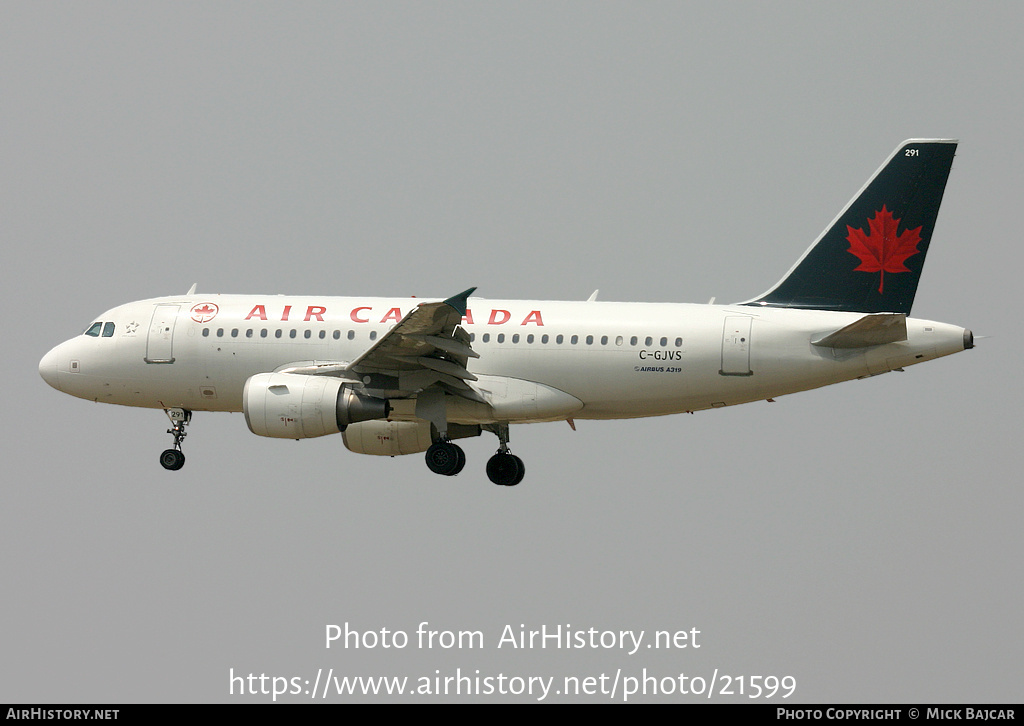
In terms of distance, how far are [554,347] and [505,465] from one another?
4.35 m

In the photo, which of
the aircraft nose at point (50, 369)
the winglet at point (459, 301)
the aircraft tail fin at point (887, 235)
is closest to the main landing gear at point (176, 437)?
the aircraft nose at point (50, 369)

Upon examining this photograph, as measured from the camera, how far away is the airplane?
1462 inches

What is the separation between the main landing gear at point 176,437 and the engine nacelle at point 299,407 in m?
4.68

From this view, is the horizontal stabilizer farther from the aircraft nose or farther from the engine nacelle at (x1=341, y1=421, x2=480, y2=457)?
the aircraft nose

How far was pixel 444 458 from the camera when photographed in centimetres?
3925

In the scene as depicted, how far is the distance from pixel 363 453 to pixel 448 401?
429 centimetres

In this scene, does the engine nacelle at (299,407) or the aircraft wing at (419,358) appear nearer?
the aircraft wing at (419,358)

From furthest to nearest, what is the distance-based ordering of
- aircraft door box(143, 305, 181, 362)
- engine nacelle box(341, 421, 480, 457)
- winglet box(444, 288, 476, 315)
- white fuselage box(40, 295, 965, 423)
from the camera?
engine nacelle box(341, 421, 480, 457)
aircraft door box(143, 305, 181, 362)
white fuselage box(40, 295, 965, 423)
winglet box(444, 288, 476, 315)

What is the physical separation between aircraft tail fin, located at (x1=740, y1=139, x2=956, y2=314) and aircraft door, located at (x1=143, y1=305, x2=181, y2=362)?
1723 centimetres

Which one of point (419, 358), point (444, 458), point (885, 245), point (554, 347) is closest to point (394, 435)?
point (444, 458)

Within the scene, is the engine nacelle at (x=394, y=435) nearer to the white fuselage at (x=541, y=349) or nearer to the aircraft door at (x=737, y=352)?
the white fuselage at (x=541, y=349)

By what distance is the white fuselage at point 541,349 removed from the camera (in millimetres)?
37531

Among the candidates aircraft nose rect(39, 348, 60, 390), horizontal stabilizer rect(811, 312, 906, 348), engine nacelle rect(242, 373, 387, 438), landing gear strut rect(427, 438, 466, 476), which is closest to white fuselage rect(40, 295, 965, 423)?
horizontal stabilizer rect(811, 312, 906, 348)

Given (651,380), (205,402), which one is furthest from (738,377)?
(205,402)
